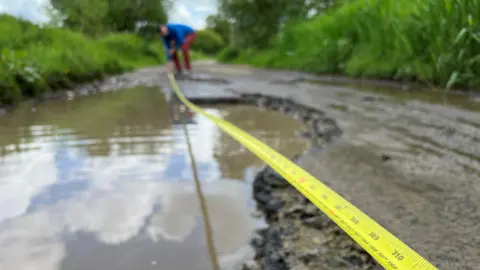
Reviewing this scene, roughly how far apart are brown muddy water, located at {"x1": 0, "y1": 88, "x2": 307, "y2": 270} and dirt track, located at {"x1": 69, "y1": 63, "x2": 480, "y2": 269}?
347mm

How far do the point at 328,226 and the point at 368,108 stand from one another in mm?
2189

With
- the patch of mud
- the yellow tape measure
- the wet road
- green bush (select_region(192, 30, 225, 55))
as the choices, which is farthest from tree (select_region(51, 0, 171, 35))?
green bush (select_region(192, 30, 225, 55))

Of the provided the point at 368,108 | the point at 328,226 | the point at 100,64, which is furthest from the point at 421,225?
the point at 100,64

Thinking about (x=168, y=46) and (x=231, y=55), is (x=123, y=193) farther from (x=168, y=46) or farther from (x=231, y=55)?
(x=231, y=55)

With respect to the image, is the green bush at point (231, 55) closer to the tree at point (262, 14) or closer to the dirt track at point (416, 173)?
the tree at point (262, 14)

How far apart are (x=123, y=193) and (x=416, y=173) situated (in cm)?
118

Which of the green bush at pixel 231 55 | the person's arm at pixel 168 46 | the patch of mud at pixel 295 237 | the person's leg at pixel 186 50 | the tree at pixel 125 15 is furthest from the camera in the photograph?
the green bush at pixel 231 55

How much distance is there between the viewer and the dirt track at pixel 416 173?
1086 mm

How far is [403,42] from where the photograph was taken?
4613 mm

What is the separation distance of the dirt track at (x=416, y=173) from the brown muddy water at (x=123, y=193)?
347mm

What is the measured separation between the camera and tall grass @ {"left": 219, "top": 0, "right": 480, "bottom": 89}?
Answer: 3.65 meters

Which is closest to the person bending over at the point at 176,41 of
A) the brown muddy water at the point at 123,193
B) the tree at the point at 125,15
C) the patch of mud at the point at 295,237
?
the brown muddy water at the point at 123,193

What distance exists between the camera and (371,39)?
19.3ft

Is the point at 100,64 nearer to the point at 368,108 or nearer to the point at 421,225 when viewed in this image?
the point at 368,108
